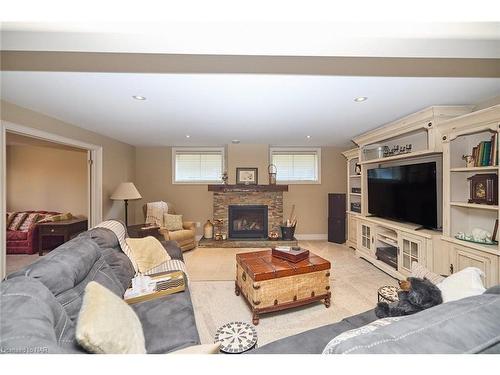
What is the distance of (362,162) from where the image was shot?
3760 millimetres

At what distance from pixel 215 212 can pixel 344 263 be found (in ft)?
9.41

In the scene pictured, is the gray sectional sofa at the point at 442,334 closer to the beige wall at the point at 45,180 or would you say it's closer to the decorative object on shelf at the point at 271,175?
the decorative object on shelf at the point at 271,175

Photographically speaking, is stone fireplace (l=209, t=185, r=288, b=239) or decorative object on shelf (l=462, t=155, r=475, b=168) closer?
decorative object on shelf (l=462, t=155, r=475, b=168)

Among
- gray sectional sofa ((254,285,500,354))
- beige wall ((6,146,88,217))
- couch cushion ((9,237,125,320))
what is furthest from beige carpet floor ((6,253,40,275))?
gray sectional sofa ((254,285,500,354))

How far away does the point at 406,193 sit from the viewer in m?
2.96

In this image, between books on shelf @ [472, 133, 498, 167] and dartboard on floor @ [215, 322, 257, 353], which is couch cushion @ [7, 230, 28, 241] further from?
books on shelf @ [472, 133, 498, 167]

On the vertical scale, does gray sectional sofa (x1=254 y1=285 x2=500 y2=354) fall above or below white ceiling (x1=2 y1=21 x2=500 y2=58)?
below

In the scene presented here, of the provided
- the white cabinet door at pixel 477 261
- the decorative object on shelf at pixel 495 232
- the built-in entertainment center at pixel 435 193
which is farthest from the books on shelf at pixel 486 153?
the white cabinet door at pixel 477 261

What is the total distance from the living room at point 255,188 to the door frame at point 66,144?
0.03 meters

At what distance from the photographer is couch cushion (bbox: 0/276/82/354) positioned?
0.69 m

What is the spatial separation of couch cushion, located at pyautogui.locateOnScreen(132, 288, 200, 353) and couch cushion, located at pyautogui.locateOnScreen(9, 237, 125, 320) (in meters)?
0.34

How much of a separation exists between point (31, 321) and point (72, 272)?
0.61 m

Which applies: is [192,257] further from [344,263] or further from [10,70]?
[10,70]
